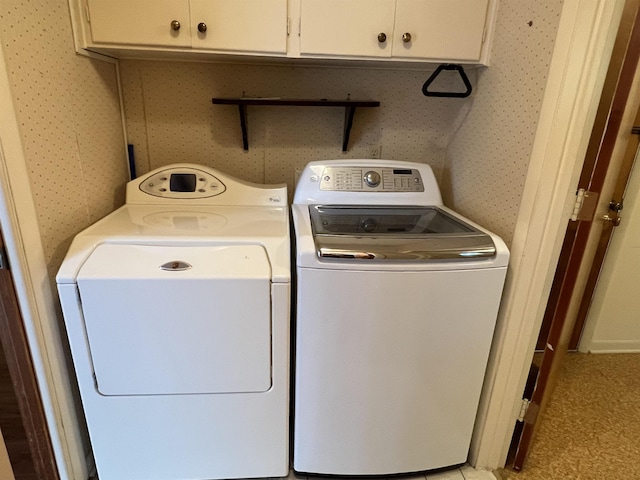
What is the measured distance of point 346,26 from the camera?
1443mm

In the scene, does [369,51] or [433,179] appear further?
[433,179]

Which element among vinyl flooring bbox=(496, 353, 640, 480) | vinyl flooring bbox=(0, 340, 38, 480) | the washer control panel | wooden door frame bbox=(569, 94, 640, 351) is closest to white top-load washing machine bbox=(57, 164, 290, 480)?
vinyl flooring bbox=(0, 340, 38, 480)

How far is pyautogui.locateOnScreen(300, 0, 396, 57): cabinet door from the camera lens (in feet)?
4.66

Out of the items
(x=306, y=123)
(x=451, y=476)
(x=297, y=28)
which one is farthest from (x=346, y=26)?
(x=451, y=476)

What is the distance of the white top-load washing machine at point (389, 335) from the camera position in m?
1.20

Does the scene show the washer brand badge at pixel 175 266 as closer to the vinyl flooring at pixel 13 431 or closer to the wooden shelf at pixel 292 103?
the vinyl flooring at pixel 13 431

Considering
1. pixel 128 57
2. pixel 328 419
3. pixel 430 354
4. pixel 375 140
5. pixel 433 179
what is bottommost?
pixel 328 419

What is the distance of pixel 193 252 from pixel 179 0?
887 millimetres

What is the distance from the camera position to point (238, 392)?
1.29m

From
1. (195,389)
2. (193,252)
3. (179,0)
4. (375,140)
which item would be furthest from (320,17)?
(195,389)

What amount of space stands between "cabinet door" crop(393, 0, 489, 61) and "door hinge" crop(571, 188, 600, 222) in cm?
67

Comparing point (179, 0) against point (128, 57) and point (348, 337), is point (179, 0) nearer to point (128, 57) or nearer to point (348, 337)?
point (128, 57)

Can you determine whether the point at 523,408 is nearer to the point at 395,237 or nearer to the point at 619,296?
the point at 395,237

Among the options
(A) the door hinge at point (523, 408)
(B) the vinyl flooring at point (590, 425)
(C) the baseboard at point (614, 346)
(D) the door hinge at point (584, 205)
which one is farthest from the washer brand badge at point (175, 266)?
(C) the baseboard at point (614, 346)
